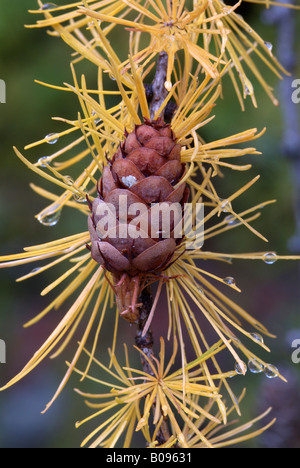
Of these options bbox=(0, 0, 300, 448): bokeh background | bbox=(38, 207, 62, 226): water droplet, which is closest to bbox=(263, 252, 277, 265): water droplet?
bbox=(38, 207, 62, 226): water droplet

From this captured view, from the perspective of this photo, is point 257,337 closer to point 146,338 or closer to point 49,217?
point 146,338

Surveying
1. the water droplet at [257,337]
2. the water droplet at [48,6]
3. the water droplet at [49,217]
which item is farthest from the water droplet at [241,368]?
the water droplet at [48,6]

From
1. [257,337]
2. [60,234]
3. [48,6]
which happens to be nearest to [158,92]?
[48,6]

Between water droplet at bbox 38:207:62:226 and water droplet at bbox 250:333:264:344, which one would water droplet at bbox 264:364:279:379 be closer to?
water droplet at bbox 250:333:264:344

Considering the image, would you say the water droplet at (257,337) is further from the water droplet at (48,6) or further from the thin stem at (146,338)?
the water droplet at (48,6)
